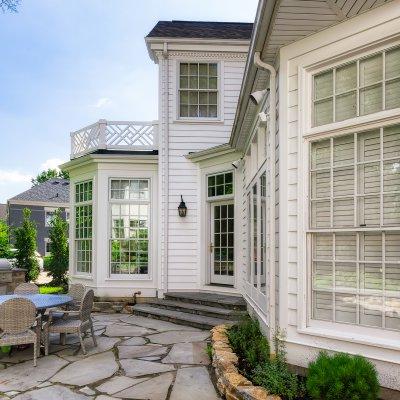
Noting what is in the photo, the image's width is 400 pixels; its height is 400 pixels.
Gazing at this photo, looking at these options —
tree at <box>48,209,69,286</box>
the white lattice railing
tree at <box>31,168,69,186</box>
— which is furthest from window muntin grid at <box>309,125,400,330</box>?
tree at <box>31,168,69,186</box>

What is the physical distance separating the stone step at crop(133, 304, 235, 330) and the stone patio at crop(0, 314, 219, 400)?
359 millimetres

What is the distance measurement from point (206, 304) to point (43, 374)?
3820 mm

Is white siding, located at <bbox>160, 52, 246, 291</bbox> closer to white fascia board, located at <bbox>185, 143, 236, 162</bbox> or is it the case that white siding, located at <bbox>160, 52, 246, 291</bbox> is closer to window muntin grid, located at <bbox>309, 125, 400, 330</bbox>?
white fascia board, located at <bbox>185, 143, 236, 162</bbox>

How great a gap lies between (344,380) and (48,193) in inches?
1186

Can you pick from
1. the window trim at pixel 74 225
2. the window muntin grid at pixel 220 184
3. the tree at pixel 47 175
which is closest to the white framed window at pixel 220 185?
the window muntin grid at pixel 220 184

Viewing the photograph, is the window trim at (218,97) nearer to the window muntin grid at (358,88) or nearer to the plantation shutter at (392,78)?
the window muntin grid at (358,88)

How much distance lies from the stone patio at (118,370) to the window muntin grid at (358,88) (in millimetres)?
3072

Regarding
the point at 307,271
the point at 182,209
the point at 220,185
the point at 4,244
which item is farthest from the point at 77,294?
the point at 4,244

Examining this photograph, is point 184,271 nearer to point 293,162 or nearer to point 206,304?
point 206,304

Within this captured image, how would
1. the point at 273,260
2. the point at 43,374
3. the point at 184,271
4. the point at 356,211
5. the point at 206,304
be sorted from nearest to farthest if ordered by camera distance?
the point at 356,211 → the point at 273,260 → the point at 43,374 → the point at 206,304 → the point at 184,271

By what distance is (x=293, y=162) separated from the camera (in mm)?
3926

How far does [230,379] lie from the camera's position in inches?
144

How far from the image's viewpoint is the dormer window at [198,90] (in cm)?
976

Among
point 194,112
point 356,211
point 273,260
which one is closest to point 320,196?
point 356,211
